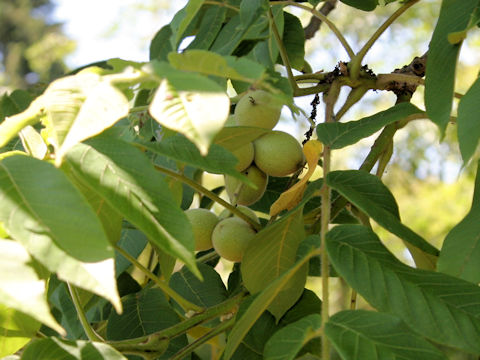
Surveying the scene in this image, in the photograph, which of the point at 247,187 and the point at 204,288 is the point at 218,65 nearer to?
the point at 247,187

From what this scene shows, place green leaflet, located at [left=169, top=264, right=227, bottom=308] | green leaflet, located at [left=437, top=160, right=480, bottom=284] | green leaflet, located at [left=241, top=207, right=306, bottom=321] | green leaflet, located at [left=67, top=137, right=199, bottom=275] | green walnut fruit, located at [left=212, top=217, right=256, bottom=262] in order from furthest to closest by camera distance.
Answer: green leaflet, located at [left=169, top=264, right=227, bottom=308]
green walnut fruit, located at [left=212, top=217, right=256, bottom=262]
green leaflet, located at [left=241, top=207, right=306, bottom=321]
green leaflet, located at [left=437, top=160, right=480, bottom=284]
green leaflet, located at [left=67, top=137, right=199, bottom=275]

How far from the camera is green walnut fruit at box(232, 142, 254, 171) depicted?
2.93ft

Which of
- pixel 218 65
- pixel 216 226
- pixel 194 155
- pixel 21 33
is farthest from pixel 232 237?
pixel 21 33

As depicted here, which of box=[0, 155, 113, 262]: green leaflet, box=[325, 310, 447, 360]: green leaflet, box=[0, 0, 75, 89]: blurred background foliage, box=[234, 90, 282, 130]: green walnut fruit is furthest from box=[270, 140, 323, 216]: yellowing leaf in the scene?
box=[0, 0, 75, 89]: blurred background foliage

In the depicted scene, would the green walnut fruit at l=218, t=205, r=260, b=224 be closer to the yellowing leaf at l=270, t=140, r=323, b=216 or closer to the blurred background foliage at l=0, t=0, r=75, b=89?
the yellowing leaf at l=270, t=140, r=323, b=216

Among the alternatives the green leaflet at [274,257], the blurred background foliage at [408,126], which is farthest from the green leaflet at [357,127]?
the blurred background foliage at [408,126]

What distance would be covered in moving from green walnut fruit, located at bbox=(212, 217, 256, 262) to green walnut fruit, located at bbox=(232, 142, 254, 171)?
0.26 feet

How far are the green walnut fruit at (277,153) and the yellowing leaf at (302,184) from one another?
0.26 feet

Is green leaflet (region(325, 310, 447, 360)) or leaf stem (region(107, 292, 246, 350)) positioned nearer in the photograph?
green leaflet (region(325, 310, 447, 360))

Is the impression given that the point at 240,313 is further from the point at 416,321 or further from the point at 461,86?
the point at 461,86

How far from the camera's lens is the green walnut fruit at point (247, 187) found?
0.94 metres

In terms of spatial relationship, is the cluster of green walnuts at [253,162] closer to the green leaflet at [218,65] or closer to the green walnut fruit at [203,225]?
the green walnut fruit at [203,225]

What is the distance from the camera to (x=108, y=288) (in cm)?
49

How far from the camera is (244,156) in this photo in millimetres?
903
